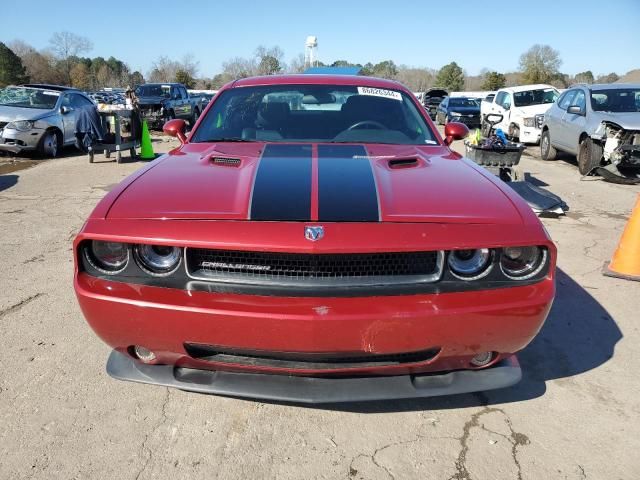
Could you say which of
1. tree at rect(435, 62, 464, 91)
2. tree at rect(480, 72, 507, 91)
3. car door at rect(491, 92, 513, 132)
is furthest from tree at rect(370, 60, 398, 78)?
car door at rect(491, 92, 513, 132)

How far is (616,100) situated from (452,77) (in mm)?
53909

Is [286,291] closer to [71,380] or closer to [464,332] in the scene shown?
[464,332]

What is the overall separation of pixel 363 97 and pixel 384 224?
1830 mm

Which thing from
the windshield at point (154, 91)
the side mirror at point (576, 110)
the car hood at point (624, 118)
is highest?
the windshield at point (154, 91)

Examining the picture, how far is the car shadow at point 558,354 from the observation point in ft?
7.75

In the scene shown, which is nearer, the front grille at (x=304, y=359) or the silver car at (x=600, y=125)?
the front grille at (x=304, y=359)

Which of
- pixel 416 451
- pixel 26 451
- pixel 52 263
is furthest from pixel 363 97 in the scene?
pixel 52 263

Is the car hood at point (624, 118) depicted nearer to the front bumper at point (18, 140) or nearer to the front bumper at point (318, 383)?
the front bumper at point (318, 383)

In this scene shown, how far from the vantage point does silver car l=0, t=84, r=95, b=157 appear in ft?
33.6

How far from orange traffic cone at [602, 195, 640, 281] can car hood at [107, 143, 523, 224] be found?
2.25 m

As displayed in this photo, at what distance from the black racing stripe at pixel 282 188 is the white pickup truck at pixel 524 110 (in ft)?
38.5

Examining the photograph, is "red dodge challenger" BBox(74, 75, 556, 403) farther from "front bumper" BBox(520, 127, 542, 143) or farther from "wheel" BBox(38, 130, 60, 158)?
"front bumper" BBox(520, 127, 542, 143)

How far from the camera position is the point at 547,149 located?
1128 centimetres

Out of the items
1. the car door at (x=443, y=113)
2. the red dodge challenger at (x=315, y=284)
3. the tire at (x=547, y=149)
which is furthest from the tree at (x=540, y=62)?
the red dodge challenger at (x=315, y=284)
